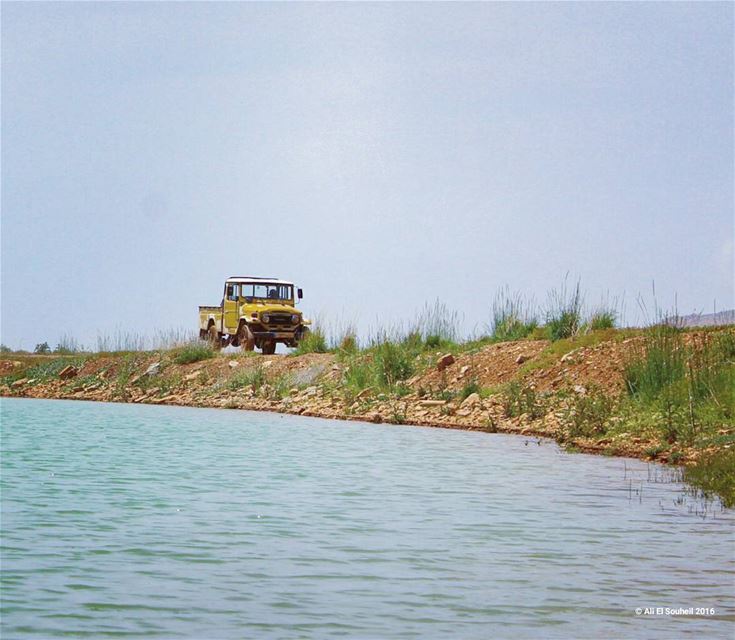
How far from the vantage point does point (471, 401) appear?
73.7ft

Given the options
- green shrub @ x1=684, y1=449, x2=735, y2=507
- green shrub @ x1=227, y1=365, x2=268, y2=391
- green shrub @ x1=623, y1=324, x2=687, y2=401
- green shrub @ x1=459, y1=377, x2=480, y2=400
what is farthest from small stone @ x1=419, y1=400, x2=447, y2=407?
green shrub @ x1=684, y1=449, x2=735, y2=507

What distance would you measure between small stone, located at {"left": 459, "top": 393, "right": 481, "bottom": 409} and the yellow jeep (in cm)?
1381

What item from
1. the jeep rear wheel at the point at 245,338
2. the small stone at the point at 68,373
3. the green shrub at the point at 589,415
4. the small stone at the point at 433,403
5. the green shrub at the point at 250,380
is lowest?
the green shrub at the point at 589,415

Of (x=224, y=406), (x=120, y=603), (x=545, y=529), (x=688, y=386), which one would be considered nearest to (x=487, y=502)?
(x=545, y=529)

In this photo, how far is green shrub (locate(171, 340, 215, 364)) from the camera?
3688 cm

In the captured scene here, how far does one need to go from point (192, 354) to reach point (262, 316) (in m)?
2.90

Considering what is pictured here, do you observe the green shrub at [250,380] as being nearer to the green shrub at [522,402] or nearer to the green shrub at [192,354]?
the green shrub at [192,354]

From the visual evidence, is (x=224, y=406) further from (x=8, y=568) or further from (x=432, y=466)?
(x=8, y=568)

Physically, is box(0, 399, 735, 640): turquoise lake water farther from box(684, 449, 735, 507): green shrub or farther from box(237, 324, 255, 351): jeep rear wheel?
box(237, 324, 255, 351): jeep rear wheel

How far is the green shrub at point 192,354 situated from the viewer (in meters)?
36.9

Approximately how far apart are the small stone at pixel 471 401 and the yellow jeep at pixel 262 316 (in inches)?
544

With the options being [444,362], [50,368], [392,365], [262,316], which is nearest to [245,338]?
[262,316]

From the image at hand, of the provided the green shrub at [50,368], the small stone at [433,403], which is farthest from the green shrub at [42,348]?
the small stone at [433,403]

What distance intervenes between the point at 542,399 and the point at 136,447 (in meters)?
8.18
